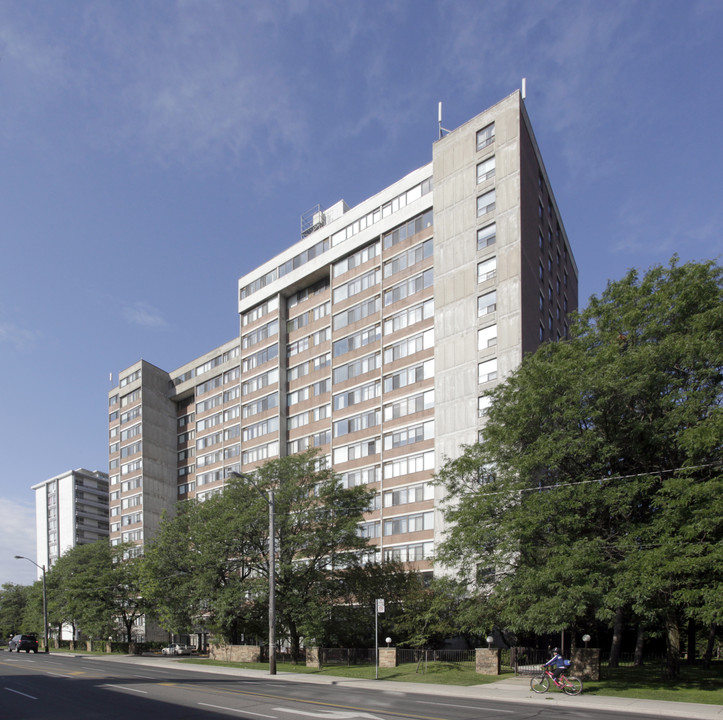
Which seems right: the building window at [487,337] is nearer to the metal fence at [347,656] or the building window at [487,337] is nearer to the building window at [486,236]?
the building window at [486,236]

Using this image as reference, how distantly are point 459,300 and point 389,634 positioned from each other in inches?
960

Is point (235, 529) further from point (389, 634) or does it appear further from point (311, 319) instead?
point (311, 319)

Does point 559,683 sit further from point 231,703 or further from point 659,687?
point 231,703

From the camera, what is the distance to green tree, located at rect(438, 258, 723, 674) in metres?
23.8

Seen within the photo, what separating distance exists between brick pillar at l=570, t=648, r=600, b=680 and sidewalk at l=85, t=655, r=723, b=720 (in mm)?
2021

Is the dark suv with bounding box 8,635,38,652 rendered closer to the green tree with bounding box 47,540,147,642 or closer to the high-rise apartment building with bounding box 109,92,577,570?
the green tree with bounding box 47,540,147,642

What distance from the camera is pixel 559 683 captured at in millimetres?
24172

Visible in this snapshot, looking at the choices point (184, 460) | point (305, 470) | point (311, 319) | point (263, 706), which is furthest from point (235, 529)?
point (184, 460)

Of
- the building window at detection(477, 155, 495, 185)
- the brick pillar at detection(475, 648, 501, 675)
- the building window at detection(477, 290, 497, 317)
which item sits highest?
the building window at detection(477, 155, 495, 185)

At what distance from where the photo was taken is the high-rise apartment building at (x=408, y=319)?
5178 cm

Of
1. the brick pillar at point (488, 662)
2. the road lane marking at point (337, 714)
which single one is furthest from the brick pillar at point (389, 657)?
the road lane marking at point (337, 714)

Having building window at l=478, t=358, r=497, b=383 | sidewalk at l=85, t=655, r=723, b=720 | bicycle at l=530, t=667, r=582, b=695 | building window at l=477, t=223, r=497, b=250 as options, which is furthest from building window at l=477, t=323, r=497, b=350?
bicycle at l=530, t=667, r=582, b=695

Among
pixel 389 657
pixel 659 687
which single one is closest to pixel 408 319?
pixel 389 657

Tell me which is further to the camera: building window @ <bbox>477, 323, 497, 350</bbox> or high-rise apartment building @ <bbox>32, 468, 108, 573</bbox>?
high-rise apartment building @ <bbox>32, 468, 108, 573</bbox>
